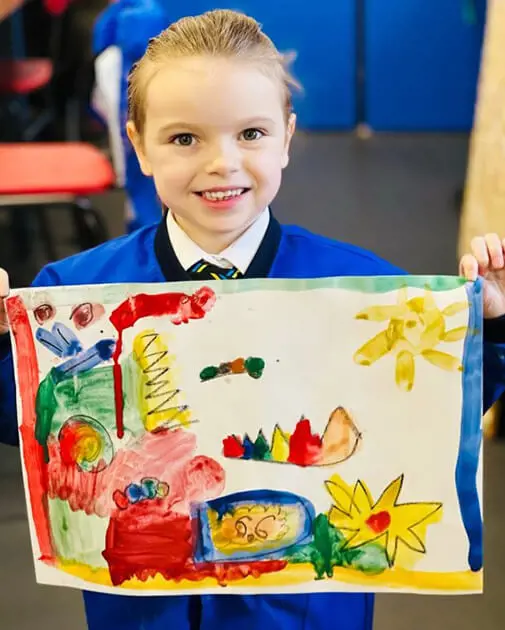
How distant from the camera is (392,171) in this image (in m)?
4.51

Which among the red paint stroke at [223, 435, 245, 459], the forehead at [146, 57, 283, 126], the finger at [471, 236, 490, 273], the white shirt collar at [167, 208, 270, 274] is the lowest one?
the red paint stroke at [223, 435, 245, 459]

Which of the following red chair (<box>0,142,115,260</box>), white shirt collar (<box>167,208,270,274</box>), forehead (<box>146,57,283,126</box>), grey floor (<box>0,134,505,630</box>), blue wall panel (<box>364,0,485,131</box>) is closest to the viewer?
forehead (<box>146,57,283,126</box>)

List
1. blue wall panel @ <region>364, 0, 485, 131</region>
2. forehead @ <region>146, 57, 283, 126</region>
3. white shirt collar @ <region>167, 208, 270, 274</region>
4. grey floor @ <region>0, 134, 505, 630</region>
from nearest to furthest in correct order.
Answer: forehead @ <region>146, 57, 283, 126</region>, white shirt collar @ <region>167, 208, 270, 274</region>, grey floor @ <region>0, 134, 505, 630</region>, blue wall panel @ <region>364, 0, 485, 131</region>

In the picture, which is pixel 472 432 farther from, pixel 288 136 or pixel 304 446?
pixel 288 136

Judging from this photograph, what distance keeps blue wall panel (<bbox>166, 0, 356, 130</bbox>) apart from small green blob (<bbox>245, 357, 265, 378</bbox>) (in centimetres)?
413

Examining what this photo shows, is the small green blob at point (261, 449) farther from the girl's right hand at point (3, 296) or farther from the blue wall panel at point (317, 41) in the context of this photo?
the blue wall panel at point (317, 41)

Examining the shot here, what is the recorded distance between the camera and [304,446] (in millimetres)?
989

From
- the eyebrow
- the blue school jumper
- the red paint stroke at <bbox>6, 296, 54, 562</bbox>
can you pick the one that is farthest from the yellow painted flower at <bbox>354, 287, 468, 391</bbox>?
the red paint stroke at <bbox>6, 296, 54, 562</bbox>

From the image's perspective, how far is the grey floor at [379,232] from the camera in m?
1.87

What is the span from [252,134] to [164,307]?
20cm

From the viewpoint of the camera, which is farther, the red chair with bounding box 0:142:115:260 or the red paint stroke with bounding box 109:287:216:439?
the red chair with bounding box 0:142:115:260

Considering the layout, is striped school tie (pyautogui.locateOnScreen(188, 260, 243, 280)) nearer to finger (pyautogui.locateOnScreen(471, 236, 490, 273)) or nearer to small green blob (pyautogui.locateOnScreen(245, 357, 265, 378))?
small green blob (pyautogui.locateOnScreen(245, 357, 265, 378))

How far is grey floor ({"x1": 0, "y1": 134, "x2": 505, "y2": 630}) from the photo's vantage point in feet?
6.12

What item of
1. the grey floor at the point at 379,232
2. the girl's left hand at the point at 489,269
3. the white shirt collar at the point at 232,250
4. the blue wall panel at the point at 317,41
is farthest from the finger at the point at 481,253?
the blue wall panel at the point at 317,41
